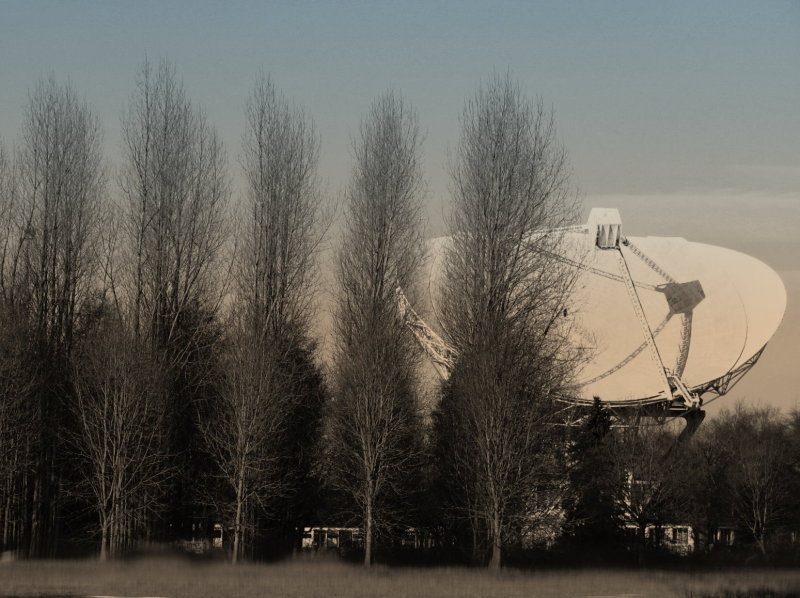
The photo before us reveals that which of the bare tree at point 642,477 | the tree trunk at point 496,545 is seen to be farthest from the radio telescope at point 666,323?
the tree trunk at point 496,545

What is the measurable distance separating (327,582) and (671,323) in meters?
26.8

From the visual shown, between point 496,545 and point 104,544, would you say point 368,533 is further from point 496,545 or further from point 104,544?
point 104,544

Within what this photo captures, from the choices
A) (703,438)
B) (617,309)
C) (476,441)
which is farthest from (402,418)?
(703,438)

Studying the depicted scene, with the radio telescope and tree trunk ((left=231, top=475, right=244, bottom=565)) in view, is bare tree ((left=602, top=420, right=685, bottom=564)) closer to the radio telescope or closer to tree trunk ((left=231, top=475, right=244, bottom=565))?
the radio telescope

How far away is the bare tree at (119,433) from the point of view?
3703 centimetres

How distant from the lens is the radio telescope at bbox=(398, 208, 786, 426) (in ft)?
171

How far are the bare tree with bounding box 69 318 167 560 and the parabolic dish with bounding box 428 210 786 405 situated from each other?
20.5 m

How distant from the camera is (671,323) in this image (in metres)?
52.3

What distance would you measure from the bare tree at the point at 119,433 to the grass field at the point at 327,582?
136 inches

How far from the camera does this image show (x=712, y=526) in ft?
219

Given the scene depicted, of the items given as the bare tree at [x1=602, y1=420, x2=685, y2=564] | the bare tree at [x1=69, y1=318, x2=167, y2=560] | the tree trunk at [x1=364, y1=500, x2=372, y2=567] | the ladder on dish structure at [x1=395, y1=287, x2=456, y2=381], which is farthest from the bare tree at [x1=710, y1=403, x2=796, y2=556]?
the bare tree at [x1=69, y1=318, x2=167, y2=560]

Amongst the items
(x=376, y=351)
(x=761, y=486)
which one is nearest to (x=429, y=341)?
(x=376, y=351)

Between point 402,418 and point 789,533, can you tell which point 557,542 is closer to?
point 402,418

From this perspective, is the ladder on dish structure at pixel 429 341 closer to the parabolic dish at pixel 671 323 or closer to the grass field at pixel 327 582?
the parabolic dish at pixel 671 323
